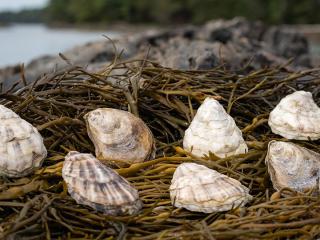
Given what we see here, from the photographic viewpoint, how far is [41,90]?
Answer: 2.91 metres

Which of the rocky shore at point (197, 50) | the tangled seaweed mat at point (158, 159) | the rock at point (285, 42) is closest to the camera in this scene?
the tangled seaweed mat at point (158, 159)

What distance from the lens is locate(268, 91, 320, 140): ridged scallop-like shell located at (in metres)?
2.60

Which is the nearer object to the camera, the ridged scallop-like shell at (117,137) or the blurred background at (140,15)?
the ridged scallop-like shell at (117,137)

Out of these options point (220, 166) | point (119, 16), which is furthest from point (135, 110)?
point (119, 16)

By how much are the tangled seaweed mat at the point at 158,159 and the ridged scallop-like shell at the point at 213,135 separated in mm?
52

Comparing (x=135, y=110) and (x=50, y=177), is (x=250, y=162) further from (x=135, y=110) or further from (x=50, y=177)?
(x=50, y=177)

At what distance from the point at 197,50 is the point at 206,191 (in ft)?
8.98

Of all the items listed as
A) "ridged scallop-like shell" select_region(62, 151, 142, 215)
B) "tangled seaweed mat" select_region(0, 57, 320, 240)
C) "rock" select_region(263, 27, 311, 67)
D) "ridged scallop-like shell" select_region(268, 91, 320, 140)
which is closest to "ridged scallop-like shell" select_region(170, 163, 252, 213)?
"tangled seaweed mat" select_region(0, 57, 320, 240)

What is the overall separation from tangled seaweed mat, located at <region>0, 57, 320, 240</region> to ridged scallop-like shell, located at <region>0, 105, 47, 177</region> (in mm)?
44

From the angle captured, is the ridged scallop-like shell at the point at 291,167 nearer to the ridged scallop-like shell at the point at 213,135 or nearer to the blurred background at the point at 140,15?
the ridged scallop-like shell at the point at 213,135

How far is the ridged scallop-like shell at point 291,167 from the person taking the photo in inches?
90.7

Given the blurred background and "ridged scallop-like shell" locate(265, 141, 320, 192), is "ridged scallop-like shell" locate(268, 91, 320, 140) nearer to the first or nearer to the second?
"ridged scallop-like shell" locate(265, 141, 320, 192)

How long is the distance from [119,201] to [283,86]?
58.3 inches

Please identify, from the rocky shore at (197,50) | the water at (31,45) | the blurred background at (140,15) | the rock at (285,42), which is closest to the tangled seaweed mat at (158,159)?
the rocky shore at (197,50)
